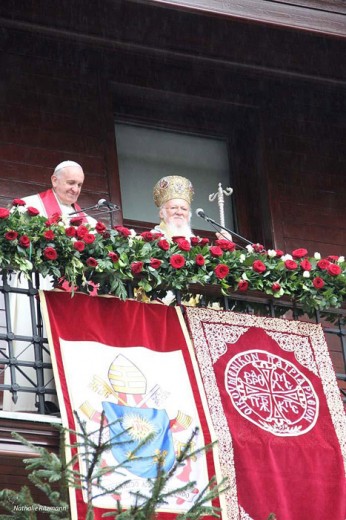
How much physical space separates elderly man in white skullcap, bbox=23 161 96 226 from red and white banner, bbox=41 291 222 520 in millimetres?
1516

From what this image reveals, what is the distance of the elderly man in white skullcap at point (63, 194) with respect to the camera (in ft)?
39.5

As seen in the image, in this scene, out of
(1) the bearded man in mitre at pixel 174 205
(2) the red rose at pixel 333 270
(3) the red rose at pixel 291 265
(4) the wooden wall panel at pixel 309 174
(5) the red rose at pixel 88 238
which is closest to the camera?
(5) the red rose at pixel 88 238

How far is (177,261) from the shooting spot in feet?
35.5

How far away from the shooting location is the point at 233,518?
10.1m

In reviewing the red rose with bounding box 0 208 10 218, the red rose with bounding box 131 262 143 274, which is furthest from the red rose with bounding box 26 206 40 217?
the red rose with bounding box 131 262 143 274

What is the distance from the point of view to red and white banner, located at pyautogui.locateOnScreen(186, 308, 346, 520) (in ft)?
34.0

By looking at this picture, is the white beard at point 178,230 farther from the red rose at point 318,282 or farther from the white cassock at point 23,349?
the red rose at point 318,282

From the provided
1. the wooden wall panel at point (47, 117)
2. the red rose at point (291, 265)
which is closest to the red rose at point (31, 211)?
the red rose at point (291, 265)

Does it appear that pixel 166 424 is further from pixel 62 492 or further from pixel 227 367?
pixel 62 492

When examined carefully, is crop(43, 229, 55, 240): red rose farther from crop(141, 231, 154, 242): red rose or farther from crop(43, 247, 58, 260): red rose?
crop(141, 231, 154, 242): red rose

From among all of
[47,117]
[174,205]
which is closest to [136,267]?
[174,205]

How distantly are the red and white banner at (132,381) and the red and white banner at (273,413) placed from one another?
0.17m

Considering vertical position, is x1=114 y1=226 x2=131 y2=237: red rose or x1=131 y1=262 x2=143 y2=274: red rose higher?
x1=114 y1=226 x2=131 y2=237: red rose

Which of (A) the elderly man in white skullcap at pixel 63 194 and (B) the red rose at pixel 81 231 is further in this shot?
(A) the elderly man in white skullcap at pixel 63 194
